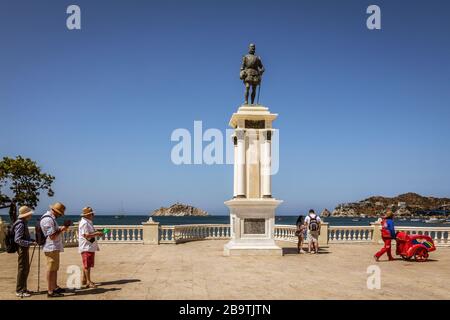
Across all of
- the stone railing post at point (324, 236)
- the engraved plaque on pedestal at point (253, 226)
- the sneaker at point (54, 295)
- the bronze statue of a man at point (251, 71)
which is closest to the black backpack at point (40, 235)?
the sneaker at point (54, 295)

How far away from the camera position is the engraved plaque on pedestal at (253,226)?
15.9 meters

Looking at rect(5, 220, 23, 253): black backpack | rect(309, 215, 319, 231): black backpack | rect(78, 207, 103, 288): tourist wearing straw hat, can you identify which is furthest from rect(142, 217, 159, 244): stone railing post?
rect(5, 220, 23, 253): black backpack

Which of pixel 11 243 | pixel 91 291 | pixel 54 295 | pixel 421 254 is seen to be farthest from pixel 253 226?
pixel 11 243

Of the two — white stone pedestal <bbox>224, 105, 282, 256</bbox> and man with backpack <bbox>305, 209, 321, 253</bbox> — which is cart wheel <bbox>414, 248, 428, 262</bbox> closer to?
man with backpack <bbox>305, 209, 321, 253</bbox>

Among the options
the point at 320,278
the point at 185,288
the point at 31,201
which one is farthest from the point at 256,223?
the point at 31,201

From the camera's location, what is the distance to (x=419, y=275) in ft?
37.2

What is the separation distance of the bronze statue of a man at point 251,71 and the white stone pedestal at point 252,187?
1.00 metres

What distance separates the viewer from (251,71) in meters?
17.2

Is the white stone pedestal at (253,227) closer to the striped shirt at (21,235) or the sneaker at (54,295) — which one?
the sneaker at (54,295)

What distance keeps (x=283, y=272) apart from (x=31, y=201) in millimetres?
16479

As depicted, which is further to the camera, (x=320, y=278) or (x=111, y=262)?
(x=111, y=262)
